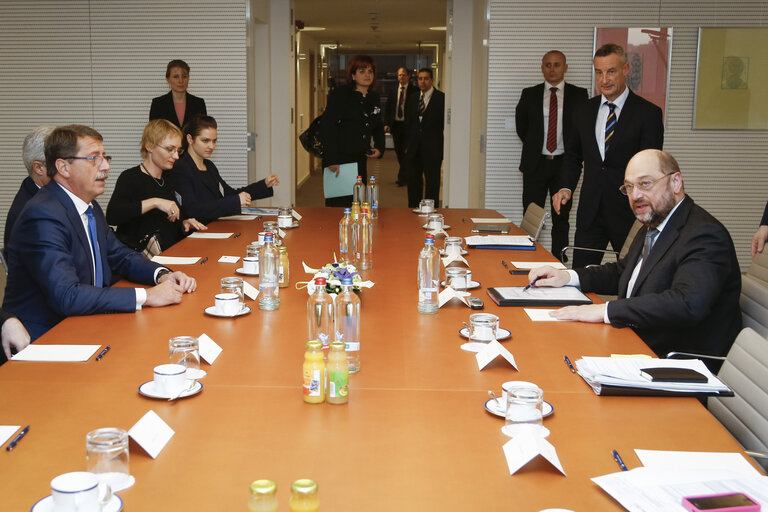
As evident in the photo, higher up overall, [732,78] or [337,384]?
[732,78]

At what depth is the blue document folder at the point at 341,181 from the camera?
6.71 metres

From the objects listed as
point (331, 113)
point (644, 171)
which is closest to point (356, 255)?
point (644, 171)

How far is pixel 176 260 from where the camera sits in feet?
12.5

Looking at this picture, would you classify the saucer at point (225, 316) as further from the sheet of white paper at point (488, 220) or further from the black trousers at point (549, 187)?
the black trousers at point (549, 187)

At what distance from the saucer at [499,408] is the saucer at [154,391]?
0.73 metres

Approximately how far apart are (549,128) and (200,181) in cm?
317

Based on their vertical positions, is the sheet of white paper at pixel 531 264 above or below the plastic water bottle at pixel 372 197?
below

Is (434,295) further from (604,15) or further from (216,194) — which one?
(604,15)

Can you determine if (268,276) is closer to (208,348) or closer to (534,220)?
(208,348)

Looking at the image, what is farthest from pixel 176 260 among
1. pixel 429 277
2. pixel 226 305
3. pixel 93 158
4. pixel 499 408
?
pixel 499 408

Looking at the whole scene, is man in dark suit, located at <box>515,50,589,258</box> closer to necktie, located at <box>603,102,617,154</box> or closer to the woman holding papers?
necktie, located at <box>603,102,617,154</box>

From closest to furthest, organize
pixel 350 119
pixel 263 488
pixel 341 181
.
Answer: pixel 263 488
pixel 341 181
pixel 350 119

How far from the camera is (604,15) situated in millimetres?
7289

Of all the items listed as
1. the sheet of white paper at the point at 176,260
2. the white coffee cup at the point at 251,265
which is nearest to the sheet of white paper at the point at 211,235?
the sheet of white paper at the point at 176,260
